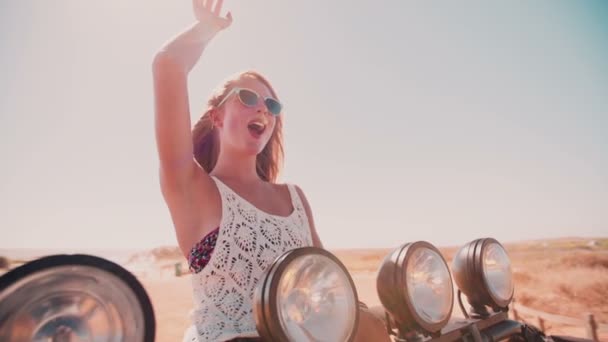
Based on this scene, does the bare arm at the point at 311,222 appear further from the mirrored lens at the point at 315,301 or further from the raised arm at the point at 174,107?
the mirrored lens at the point at 315,301

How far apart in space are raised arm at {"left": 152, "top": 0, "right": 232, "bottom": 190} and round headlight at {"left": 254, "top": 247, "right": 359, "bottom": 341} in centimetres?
79

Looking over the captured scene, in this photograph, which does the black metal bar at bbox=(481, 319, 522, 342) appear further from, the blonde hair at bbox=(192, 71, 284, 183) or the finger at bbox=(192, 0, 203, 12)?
the finger at bbox=(192, 0, 203, 12)

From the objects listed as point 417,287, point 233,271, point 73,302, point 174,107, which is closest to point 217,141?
point 174,107

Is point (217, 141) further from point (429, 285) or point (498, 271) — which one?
point (498, 271)

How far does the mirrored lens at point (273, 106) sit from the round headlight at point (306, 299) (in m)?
1.32

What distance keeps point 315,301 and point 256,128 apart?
4.20 feet

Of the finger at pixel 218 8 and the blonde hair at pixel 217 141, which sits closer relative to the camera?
the finger at pixel 218 8

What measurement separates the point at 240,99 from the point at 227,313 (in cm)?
110

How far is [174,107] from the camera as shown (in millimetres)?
1422

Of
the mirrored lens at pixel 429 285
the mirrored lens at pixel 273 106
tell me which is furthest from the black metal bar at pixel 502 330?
the mirrored lens at pixel 273 106

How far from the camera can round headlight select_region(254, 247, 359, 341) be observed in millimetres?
858

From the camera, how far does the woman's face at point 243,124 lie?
1979 mm

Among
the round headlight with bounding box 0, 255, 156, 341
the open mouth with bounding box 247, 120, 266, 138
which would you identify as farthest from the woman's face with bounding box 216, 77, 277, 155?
the round headlight with bounding box 0, 255, 156, 341

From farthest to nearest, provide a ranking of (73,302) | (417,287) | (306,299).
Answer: (417,287), (306,299), (73,302)
